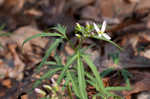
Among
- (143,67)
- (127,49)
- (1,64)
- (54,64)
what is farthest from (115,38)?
(1,64)

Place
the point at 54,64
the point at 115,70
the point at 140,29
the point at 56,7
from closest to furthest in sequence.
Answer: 1. the point at 54,64
2. the point at 115,70
3. the point at 140,29
4. the point at 56,7

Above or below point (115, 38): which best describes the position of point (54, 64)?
below

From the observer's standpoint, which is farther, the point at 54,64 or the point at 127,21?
the point at 127,21

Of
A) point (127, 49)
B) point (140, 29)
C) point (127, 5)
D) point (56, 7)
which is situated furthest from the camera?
point (56, 7)

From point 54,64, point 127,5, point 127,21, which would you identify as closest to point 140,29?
point 127,21

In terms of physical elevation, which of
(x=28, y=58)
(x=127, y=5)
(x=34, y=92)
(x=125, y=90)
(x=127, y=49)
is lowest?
(x=125, y=90)

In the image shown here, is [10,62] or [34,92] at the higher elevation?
[10,62]

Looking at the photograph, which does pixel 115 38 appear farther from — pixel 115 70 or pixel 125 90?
pixel 125 90

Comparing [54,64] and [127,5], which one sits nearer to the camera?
[54,64]

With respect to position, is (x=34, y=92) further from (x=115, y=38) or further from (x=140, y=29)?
(x=140, y=29)
